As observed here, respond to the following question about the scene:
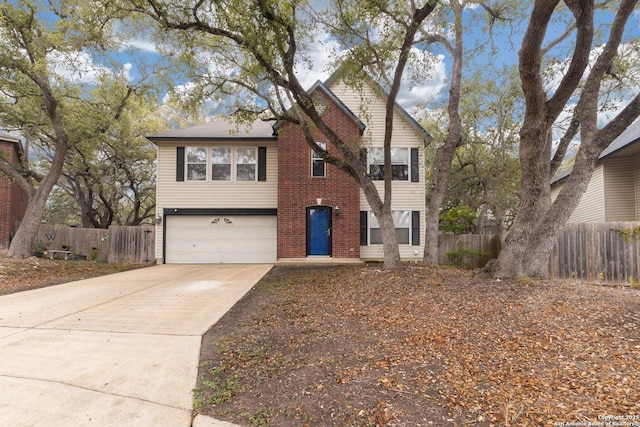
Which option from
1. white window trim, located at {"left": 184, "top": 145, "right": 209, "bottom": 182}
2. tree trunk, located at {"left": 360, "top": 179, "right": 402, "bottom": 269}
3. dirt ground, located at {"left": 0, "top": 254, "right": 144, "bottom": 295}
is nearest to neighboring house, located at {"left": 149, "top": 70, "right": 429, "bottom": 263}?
white window trim, located at {"left": 184, "top": 145, "right": 209, "bottom": 182}

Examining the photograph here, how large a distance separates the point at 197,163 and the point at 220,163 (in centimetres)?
91

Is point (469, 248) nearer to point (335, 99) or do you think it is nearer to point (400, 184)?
point (400, 184)

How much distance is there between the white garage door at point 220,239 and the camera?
13.0m

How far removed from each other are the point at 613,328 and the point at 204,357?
4714 millimetres

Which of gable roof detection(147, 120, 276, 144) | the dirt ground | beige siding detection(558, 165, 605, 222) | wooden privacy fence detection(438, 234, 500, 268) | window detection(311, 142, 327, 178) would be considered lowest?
the dirt ground

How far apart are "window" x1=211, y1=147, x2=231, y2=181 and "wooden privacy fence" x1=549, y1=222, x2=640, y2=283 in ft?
38.7

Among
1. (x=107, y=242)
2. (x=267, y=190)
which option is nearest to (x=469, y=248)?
(x=267, y=190)

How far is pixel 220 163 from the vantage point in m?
13.2

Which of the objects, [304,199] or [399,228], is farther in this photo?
[399,228]

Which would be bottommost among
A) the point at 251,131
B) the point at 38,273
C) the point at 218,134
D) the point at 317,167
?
the point at 38,273

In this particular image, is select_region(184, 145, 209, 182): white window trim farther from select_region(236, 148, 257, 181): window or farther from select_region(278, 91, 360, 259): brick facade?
select_region(278, 91, 360, 259): brick facade

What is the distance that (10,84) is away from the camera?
11.1 m

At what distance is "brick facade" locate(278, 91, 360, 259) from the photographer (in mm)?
12445

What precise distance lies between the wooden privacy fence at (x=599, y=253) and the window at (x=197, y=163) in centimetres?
1265
